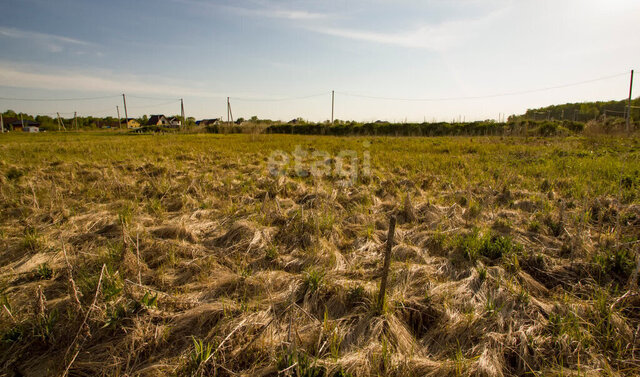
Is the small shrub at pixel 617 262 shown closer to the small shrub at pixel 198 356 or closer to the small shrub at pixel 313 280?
the small shrub at pixel 313 280

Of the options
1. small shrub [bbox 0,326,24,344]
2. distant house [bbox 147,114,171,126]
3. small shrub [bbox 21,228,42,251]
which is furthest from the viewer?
distant house [bbox 147,114,171,126]

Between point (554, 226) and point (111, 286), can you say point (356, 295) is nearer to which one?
point (111, 286)

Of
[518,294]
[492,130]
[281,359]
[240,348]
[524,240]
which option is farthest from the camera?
[492,130]

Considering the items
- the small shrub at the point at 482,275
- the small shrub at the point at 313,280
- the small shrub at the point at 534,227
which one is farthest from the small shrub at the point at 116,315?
the small shrub at the point at 534,227

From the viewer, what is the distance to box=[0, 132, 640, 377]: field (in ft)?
5.57

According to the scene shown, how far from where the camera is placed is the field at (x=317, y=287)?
170cm

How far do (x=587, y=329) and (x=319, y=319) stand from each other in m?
1.93

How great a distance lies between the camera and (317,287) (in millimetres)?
2359

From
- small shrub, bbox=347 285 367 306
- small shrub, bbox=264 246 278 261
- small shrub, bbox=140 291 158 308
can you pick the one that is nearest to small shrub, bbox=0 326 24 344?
small shrub, bbox=140 291 158 308

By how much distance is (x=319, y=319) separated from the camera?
2.09 metres

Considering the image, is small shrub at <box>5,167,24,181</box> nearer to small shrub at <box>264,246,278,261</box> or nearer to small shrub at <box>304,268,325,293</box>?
small shrub at <box>264,246,278,261</box>

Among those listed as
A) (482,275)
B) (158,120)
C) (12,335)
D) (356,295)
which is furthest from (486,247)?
(158,120)

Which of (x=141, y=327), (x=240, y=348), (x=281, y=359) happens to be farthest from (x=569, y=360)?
(x=141, y=327)

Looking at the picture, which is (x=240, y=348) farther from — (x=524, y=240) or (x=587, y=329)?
(x=524, y=240)
